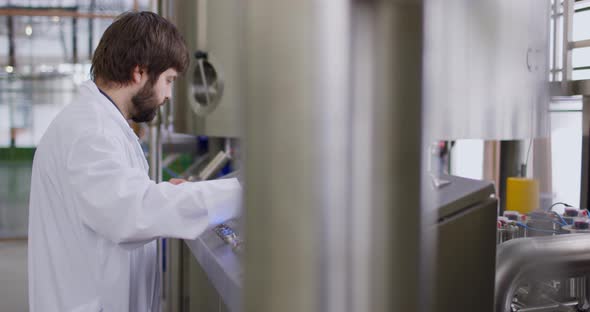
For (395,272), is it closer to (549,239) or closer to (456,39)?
(456,39)

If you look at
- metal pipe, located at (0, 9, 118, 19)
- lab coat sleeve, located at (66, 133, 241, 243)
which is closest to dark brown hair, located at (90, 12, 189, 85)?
lab coat sleeve, located at (66, 133, 241, 243)

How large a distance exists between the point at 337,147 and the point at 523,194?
125cm

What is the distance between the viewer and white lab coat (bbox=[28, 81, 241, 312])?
82 centimetres

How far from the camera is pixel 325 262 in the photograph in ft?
0.91

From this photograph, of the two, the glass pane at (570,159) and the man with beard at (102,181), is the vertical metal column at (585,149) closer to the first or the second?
the glass pane at (570,159)

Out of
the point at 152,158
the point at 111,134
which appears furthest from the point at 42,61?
the point at 111,134

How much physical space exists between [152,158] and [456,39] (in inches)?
72.0

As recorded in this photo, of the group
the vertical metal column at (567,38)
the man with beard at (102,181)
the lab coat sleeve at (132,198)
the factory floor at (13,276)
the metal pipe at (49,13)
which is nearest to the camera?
the lab coat sleeve at (132,198)

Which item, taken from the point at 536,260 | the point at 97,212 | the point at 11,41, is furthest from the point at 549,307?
the point at 11,41

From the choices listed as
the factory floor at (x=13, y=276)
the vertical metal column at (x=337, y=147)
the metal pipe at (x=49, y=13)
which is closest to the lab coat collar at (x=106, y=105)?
the vertical metal column at (x=337, y=147)

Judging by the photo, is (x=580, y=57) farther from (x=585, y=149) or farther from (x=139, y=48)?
(x=139, y=48)

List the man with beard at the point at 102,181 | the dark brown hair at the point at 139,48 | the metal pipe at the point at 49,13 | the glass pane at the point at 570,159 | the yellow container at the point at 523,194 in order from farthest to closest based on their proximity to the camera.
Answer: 1. the metal pipe at the point at 49,13
2. the yellow container at the point at 523,194
3. the glass pane at the point at 570,159
4. the dark brown hair at the point at 139,48
5. the man with beard at the point at 102,181

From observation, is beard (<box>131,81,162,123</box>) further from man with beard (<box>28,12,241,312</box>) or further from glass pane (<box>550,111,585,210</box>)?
glass pane (<box>550,111,585,210</box>)

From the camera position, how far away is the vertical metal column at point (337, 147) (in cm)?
27
